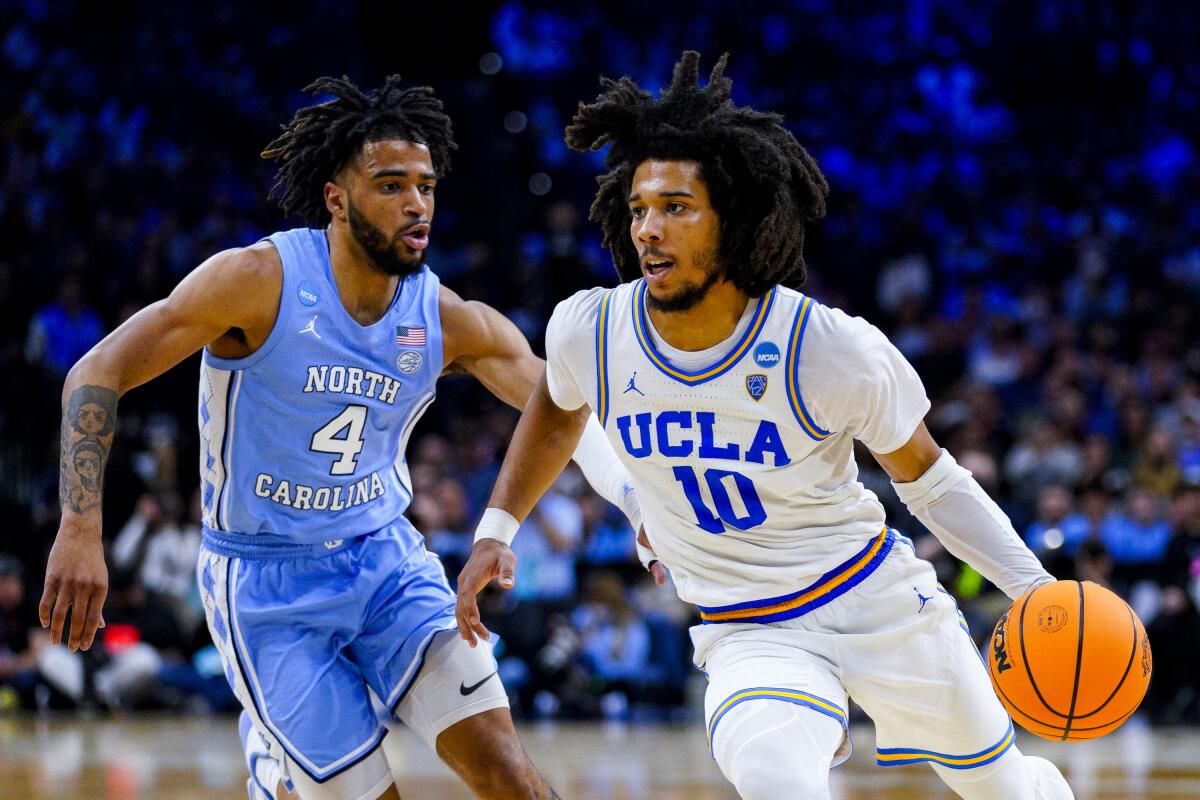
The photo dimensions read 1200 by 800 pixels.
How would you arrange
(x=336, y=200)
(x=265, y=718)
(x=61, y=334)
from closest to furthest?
(x=265, y=718), (x=336, y=200), (x=61, y=334)

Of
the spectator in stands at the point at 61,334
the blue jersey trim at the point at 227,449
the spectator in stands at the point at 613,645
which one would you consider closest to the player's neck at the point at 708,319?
the blue jersey trim at the point at 227,449

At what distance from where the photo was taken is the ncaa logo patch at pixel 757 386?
12.8 feet

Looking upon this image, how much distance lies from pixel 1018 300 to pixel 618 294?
9876 millimetres

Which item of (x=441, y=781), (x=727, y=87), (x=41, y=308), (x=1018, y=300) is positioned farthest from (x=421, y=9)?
(x=727, y=87)

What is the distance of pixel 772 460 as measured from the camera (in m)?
3.93

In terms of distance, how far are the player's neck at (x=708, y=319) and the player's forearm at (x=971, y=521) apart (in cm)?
65

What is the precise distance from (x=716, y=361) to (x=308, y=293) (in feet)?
4.72

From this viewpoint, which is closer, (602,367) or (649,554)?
(602,367)

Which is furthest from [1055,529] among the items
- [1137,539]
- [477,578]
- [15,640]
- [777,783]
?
[15,640]

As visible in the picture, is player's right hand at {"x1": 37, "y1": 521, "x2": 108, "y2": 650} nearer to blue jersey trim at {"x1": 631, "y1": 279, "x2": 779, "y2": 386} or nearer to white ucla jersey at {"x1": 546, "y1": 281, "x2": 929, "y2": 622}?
white ucla jersey at {"x1": 546, "y1": 281, "x2": 929, "y2": 622}

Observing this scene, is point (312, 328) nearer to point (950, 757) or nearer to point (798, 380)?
point (798, 380)

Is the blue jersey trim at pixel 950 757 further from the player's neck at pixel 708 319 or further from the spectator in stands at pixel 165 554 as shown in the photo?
the spectator in stands at pixel 165 554

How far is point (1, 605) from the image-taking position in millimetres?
11352

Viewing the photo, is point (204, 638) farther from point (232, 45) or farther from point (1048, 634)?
point (1048, 634)
